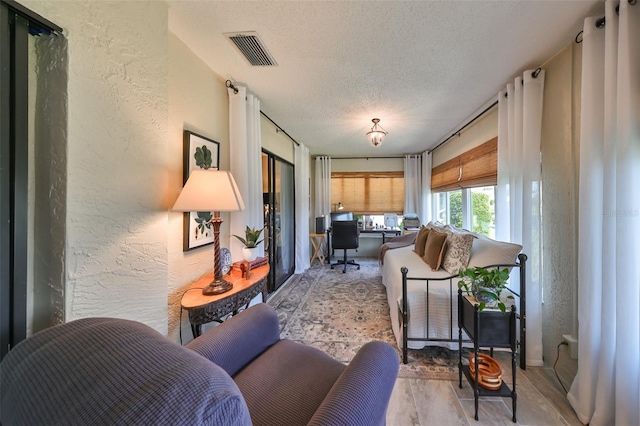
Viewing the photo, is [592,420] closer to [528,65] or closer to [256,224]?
[528,65]

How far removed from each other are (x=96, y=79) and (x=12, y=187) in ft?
1.78

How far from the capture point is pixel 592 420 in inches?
50.5

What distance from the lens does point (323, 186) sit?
209 inches

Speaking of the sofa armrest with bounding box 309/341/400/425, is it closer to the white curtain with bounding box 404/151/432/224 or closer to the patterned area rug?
the patterned area rug

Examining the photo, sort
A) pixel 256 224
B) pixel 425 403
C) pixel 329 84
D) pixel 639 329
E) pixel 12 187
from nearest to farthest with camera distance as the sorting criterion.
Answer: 1. pixel 12 187
2. pixel 639 329
3. pixel 425 403
4. pixel 329 84
5. pixel 256 224

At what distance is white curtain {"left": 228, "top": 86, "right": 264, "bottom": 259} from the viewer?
6.98 feet

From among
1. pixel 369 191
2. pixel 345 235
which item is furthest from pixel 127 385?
pixel 369 191

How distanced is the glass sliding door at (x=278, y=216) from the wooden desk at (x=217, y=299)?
4.60ft

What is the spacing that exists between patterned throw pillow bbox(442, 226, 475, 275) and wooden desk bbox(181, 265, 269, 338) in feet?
5.83

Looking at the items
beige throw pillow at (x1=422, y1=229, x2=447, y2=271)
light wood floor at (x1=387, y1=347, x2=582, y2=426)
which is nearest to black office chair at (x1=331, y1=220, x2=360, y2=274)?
beige throw pillow at (x1=422, y1=229, x2=447, y2=271)

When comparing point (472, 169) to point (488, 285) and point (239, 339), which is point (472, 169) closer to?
point (488, 285)

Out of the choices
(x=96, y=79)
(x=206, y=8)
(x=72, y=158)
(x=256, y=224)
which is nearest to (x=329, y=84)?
(x=206, y=8)

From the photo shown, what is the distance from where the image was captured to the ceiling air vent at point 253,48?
156 centimetres

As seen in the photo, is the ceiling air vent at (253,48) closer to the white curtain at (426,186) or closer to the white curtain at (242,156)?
the white curtain at (242,156)
